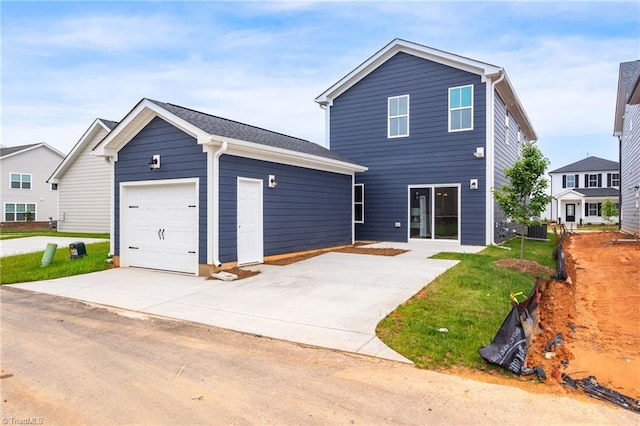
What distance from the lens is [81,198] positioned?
22.0m

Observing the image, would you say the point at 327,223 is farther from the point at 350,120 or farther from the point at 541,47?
the point at 541,47

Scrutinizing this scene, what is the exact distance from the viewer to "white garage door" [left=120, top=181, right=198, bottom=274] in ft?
30.0

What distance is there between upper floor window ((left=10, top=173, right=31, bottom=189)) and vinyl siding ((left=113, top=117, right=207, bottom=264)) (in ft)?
82.9

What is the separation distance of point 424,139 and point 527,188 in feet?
15.3

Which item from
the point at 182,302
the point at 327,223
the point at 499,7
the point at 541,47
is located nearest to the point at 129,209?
the point at 182,302

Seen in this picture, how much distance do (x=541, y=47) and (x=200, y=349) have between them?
1487 centimetres

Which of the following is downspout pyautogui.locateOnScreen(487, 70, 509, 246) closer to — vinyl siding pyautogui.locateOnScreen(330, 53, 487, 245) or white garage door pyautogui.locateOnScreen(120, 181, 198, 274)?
vinyl siding pyautogui.locateOnScreen(330, 53, 487, 245)

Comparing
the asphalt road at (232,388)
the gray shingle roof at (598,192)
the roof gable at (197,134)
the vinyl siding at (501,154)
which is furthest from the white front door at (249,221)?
the gray shingle roof at (598,192)

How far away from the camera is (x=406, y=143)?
14.4 meters

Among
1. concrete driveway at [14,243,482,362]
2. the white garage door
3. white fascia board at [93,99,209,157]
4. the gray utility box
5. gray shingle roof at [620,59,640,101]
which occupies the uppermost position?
gray shingle roof at [620,59,640,101]

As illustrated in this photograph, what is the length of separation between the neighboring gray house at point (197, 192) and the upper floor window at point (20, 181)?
82.1 feet

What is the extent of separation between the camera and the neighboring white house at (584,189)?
34.4 metres

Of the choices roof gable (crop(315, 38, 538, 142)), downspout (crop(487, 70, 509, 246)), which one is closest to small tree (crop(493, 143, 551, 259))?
downspout (crop(487, 70, 509, 246))

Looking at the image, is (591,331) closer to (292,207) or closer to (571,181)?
(292,207)
